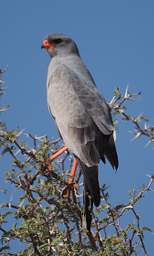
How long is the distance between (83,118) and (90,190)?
931 mm

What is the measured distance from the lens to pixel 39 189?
3.60 meters

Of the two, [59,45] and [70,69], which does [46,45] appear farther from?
[70,69]

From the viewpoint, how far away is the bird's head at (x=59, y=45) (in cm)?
673

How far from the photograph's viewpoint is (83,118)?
15.7ft

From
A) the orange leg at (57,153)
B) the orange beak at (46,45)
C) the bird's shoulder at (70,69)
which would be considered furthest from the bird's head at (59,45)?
the orange leg at (57,153)

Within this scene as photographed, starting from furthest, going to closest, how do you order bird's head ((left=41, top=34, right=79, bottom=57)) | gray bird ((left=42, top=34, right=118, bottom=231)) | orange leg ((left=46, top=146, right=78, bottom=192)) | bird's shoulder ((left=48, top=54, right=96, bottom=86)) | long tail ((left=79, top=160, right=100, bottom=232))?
bird's head ((left=41, top=34, right=79, bottom=57)) → bird's shoulder ((left=48, top=54, right=96, bottom=86)) → gray bird ((left=42, top=34, right=118, bottom=231)) → orange leg ((left=46, top=146, right=78, bottom=192)) → long tail ((left=79, top=160, right=100, bottom=232))

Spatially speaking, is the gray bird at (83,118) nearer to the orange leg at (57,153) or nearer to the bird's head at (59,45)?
the orange leg at (57,153)

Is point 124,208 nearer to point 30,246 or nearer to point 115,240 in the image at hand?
point 115,240

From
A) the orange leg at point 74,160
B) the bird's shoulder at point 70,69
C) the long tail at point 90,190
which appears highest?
the bird's shoulder at point 70,69

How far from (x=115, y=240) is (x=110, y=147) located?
3.26ft

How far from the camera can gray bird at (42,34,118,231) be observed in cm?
425

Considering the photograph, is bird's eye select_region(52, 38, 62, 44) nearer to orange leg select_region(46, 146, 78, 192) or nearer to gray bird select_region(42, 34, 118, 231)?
gray bird select_region(42, 34, 118, 231)

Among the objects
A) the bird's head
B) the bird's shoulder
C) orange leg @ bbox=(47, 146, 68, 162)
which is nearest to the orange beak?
the bird's head

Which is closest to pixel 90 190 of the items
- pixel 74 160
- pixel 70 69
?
pixel 74 160
